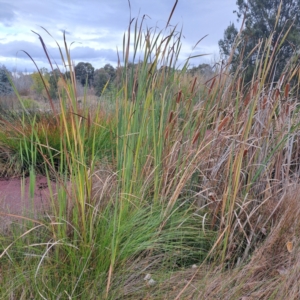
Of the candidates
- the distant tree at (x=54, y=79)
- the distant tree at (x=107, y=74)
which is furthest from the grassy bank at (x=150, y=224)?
the distant tree at (x=107, y=74)

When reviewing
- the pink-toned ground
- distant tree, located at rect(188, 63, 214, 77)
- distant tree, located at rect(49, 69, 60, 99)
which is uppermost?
distant tree, located at rect(188, 63, 214, 77)

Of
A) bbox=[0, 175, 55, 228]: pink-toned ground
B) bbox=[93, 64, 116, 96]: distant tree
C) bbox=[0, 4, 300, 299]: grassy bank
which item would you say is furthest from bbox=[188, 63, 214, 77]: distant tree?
bbox=[0, 175, 55, 228]: pink-toned ground

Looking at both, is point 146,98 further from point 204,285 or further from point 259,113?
point 204,285

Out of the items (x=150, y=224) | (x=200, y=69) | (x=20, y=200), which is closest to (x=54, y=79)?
(x=150, y=224)

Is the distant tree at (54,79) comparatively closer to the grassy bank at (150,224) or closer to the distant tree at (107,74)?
the grassy bank at (150,224)

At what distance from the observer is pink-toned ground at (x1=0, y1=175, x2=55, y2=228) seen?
210cm

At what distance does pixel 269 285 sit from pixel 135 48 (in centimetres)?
150

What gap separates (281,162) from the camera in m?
2.61

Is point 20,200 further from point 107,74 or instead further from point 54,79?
point 107,74

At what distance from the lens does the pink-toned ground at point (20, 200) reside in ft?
6.90

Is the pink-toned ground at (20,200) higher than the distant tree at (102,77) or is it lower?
lower

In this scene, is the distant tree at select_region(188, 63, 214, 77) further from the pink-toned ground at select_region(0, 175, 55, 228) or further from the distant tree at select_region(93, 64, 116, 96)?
the pink-toned ground at select_region(0, 175, 55, 228)

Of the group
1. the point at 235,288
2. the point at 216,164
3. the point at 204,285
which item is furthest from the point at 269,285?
the point at 216,164

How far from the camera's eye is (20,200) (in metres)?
2.78
